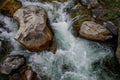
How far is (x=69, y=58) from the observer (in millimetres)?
6461

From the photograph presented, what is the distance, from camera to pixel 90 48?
21.7 feet

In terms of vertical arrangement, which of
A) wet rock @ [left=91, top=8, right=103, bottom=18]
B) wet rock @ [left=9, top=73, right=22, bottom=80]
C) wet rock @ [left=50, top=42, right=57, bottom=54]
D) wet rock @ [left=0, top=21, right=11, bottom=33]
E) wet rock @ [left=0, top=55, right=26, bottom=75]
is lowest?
wet rock @ [left=9, top=73, right=22, bottom=80]

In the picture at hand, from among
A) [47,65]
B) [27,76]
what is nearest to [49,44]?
Result: [47,65]

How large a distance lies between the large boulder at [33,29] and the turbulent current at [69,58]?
0.85ft

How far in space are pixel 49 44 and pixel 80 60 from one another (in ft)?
3.01

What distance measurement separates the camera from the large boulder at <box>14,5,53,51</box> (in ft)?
21.0

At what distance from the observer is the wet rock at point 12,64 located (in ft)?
20.2

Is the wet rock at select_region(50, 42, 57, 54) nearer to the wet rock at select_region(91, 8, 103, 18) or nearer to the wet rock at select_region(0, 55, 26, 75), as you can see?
the wet rock at select_region(0, 55, 26, 75)

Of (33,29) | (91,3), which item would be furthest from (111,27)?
(33,29)

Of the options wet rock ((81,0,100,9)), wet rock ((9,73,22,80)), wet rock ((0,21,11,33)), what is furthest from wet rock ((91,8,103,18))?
wet rock ((9,73,22,80))

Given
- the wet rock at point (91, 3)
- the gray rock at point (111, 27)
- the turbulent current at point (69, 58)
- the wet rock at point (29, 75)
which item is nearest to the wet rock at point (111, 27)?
the gray rock at point (111, 27)

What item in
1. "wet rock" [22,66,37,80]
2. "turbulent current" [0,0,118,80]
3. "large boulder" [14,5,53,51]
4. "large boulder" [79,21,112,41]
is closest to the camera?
"wet rock" [22,66,37,80]

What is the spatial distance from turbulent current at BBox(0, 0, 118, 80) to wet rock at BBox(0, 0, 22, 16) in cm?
67

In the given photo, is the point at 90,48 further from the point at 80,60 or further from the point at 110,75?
the point at 110,75
